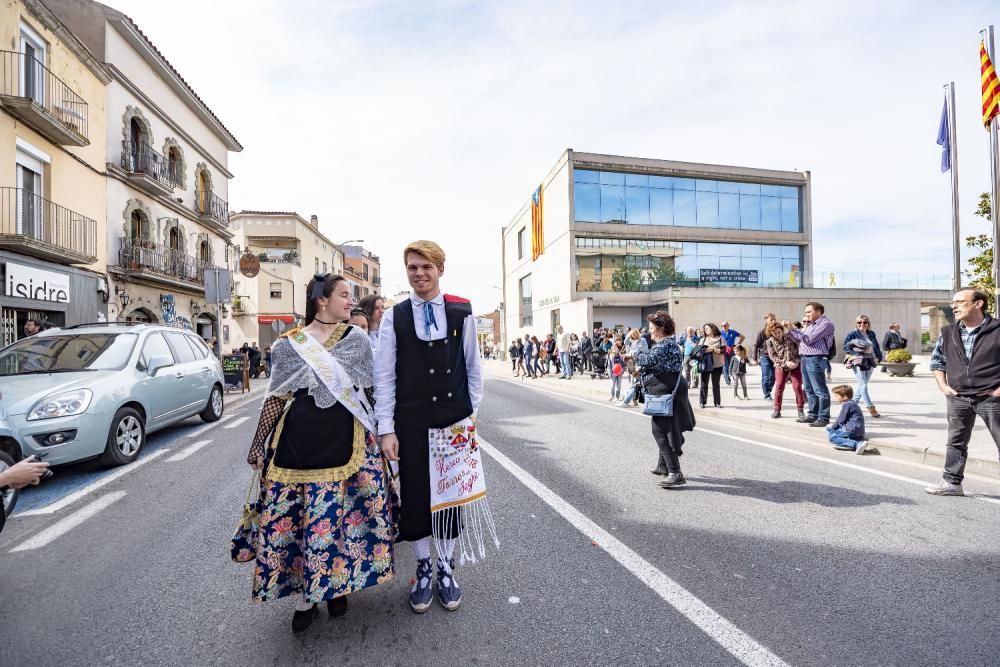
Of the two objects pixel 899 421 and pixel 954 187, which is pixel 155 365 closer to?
pixel 899 421

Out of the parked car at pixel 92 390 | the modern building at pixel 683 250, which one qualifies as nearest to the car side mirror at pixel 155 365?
the parked car at pixel 92 390

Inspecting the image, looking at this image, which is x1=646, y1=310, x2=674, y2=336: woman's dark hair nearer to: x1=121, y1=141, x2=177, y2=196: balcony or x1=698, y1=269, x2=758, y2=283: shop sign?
x1=121, y1=141, x2=177, y2=196: balcony

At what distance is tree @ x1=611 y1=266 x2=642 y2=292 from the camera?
32469 millimetres

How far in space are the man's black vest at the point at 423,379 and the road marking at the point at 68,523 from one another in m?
3.16

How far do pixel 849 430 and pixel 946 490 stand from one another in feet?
6.41

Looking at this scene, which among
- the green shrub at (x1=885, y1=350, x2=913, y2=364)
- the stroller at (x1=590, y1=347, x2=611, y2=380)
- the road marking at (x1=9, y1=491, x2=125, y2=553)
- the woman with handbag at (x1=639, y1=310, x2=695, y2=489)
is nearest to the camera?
the road marking at (x1=9, y1=491, x2=125, y2=553)

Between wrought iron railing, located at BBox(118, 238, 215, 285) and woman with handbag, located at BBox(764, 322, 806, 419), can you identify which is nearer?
woman with handbag, located at BBox(764, 322, 806, 419)

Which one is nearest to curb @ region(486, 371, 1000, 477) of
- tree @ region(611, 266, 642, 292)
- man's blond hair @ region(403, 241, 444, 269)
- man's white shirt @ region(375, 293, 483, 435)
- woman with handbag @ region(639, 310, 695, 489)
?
woman with handbag @ region(639, 310, 695, 489)

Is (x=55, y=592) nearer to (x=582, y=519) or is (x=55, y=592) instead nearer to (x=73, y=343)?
(x=582, y=519)

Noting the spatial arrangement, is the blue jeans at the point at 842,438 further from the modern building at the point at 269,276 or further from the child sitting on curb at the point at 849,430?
the modern building at the point at 269,276

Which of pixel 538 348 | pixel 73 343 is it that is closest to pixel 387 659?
pixel 73 343

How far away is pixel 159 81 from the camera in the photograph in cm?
2016

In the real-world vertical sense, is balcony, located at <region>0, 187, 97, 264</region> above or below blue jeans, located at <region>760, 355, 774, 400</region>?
above

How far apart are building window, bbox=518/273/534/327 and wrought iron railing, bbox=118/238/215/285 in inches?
972
